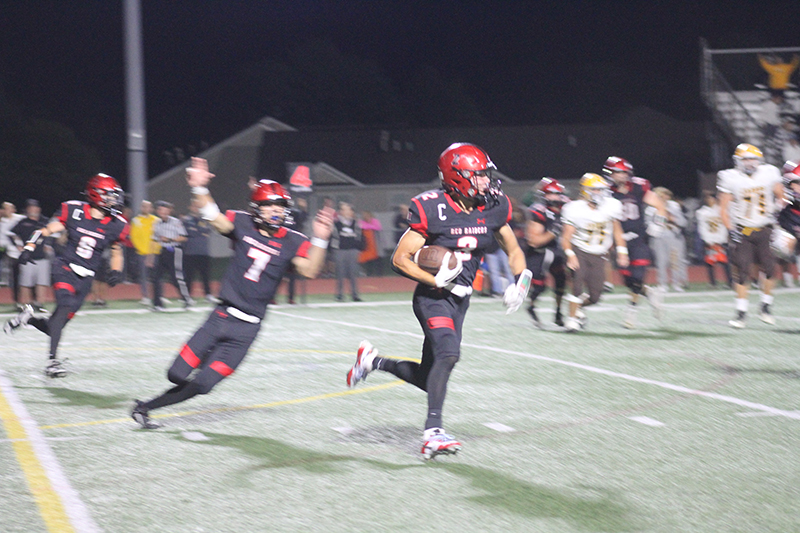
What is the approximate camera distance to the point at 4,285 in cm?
2377

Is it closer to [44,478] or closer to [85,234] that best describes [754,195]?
[85,234]

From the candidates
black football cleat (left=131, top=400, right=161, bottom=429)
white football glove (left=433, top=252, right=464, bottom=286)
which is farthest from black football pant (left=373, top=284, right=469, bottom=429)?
black football cleat (left=131, top=400, right=161, bottom=429)

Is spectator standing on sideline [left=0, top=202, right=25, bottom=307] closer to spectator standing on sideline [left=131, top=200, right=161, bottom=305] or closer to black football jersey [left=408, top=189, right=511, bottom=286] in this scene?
spectator standing on sideline [left=131, top=200, right=161, bottom=305]

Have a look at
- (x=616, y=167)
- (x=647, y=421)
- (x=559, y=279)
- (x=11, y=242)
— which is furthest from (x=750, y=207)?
(x=11, y=242)

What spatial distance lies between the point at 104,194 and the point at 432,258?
167 inches

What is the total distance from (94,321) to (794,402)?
10.4 metres

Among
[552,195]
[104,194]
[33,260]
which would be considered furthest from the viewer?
[33,260]

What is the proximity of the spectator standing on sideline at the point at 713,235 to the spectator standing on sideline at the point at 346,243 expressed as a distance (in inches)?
273

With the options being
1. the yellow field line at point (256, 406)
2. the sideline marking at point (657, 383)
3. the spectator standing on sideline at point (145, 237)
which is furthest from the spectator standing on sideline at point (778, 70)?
the yellow field line at point (256, 406)

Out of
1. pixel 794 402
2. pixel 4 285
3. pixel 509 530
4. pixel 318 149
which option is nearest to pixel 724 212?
pixel 794 402

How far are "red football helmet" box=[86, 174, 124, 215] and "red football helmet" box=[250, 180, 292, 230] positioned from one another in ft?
9.19

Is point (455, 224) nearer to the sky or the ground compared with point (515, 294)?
nearer to the sky

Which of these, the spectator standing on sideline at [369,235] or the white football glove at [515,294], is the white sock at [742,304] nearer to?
the white football glove at [515,294]

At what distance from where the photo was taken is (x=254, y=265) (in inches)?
242
